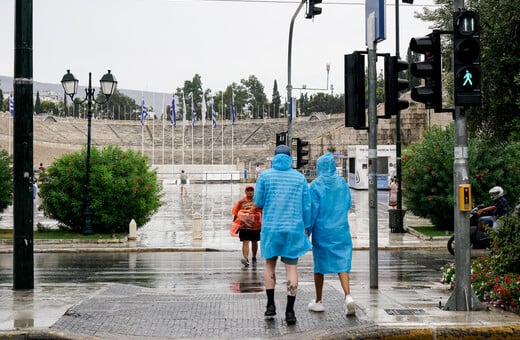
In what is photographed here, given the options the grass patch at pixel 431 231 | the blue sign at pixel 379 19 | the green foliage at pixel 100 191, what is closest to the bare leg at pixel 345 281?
the blue sign at pixel 379 19

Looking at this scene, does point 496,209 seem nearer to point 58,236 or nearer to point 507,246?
point 507,246

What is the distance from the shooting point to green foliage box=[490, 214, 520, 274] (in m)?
10.1

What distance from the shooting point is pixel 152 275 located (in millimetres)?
15719

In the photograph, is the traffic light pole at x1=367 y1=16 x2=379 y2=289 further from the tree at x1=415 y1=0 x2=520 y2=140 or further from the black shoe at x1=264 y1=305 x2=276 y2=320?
the tree at x1=415 y1=0 x2=520 y2=140

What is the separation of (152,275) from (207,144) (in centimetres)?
11219

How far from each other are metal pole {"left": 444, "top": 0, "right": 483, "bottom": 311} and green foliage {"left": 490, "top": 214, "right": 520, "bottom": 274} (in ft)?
3.18

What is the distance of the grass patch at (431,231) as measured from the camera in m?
24.7

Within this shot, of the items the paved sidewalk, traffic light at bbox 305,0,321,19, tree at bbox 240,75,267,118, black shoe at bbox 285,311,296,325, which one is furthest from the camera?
tree at bbox 240,75,267,118

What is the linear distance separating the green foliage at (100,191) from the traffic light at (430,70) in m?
16.6

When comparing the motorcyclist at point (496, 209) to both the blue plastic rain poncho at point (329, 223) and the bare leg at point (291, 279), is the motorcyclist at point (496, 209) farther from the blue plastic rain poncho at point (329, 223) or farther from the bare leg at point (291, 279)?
the bare leg at point (291, 279)

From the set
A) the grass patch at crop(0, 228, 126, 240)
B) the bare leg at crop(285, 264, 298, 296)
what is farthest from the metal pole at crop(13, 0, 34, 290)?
the grass patch at crop(0, 228, 126, 240)

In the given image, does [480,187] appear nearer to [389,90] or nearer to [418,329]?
[389,90]

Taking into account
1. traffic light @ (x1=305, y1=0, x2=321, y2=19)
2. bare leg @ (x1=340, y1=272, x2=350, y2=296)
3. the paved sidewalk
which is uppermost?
traffic light @ (x1=305, y1=0, x2=321, y2=19)

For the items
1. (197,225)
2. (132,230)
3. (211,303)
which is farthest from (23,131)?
(197,225)
